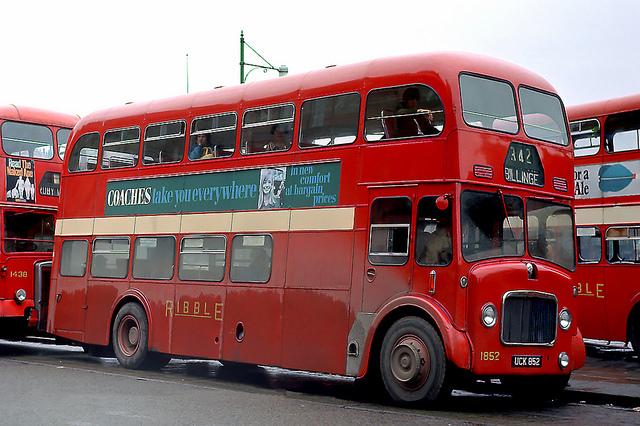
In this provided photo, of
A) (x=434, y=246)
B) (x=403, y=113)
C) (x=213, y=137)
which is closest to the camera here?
(x=434, y=246)

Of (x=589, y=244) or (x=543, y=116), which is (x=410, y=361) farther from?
(x=589, y=244)

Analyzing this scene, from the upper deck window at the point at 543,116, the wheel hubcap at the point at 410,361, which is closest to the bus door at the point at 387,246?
the wheel hubcap at the point at 410,361

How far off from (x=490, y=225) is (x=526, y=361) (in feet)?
5.37

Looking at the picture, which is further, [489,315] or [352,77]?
[352,77]

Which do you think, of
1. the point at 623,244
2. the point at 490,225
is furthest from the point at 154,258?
the point at 623,244

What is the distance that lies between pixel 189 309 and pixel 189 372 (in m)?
1.65

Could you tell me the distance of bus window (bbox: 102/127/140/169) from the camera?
17.4 meters

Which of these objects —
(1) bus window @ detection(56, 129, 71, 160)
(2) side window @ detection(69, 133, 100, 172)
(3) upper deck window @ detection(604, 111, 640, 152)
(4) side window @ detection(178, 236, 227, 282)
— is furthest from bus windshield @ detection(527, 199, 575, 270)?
(1) bus window @ detection(56, 129, 71, 160)

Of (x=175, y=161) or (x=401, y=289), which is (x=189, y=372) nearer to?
(x=175, y=161)

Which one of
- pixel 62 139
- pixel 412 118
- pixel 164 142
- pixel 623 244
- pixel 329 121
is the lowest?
pixel 623 244

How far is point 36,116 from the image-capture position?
20312mm

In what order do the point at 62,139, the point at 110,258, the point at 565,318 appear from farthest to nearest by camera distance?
the point at 62,139 < the point at 110,258 < the point at 565,318

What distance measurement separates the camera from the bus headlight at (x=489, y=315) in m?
11.9

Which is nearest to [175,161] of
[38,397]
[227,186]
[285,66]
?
[227,186]
